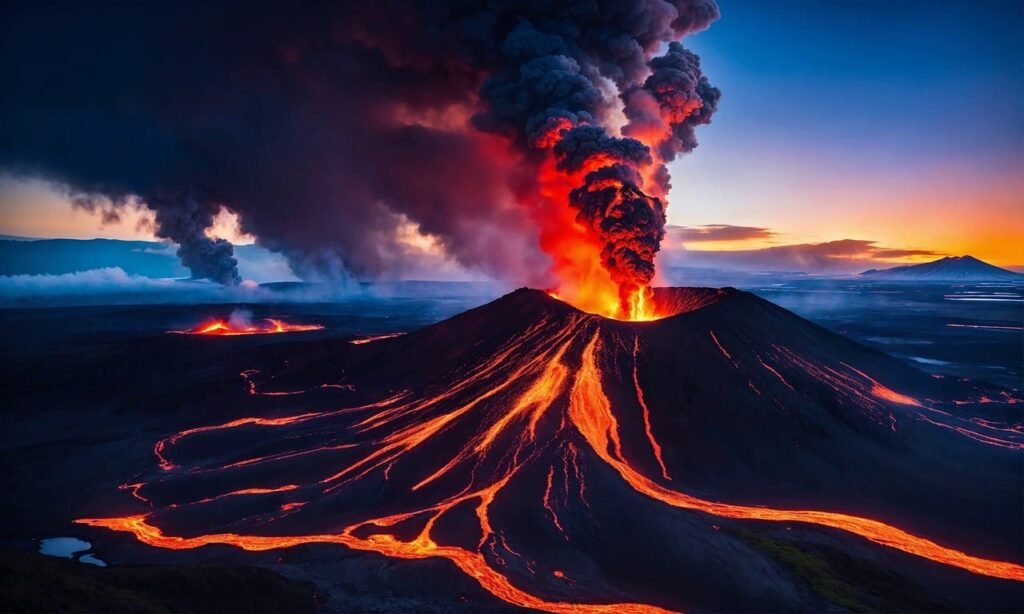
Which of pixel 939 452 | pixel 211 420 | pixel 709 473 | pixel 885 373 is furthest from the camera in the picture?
pixel 885 373

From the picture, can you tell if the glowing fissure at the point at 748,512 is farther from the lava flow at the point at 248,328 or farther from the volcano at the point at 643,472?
the lava flow at the point at 248,328

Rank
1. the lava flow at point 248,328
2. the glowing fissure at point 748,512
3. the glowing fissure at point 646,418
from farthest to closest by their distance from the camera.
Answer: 1. the lava flow at point 248,328
2. the glowing fissure at point 646,418
3. the glowing fissure at point 748,512

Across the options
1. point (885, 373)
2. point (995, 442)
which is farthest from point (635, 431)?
point (885, 373)

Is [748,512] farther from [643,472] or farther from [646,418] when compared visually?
[646,418]

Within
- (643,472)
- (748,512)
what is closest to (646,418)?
(643,472)

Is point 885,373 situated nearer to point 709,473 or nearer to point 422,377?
point 709,473

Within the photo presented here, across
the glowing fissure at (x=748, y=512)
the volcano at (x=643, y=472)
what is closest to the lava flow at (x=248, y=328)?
the volcano at (x=643, y=472)
